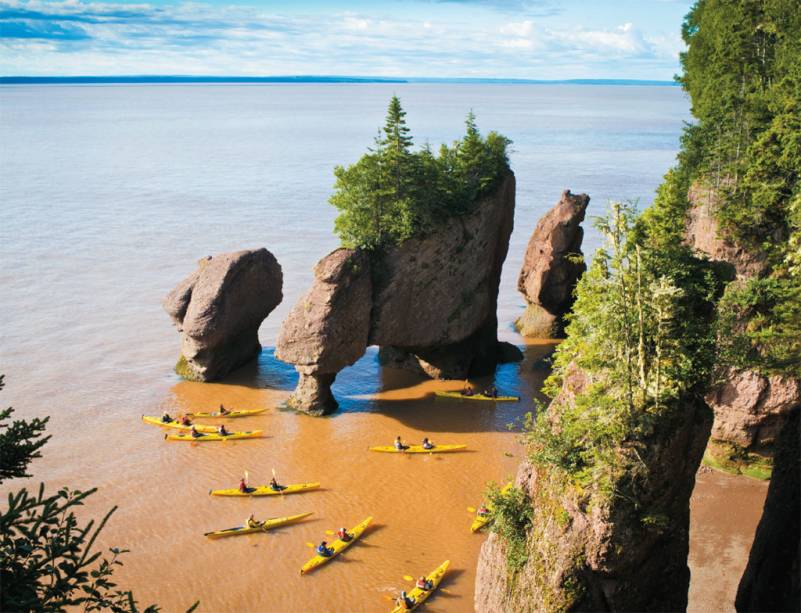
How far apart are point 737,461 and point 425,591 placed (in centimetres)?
1625

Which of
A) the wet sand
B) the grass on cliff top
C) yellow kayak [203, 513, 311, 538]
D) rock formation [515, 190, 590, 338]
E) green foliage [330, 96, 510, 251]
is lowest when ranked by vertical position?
yellow kayak [203, 513, 311, 538]

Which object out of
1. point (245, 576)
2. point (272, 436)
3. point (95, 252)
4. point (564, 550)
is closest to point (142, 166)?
point (95, 252)

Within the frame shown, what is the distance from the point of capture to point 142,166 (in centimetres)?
13650

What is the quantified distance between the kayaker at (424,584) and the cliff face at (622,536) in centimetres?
555

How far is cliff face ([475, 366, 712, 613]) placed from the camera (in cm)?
1988

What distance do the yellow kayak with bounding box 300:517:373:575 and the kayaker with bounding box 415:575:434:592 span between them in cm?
383

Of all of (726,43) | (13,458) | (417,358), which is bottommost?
(417,358)

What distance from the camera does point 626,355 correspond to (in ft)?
67.3

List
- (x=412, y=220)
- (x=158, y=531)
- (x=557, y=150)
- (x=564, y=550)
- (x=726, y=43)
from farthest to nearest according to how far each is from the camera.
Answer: (x=557, y=150) → (x=726, y=43) → (x=412, y=220) → (x=158, y=531) → (x=564, y=550)

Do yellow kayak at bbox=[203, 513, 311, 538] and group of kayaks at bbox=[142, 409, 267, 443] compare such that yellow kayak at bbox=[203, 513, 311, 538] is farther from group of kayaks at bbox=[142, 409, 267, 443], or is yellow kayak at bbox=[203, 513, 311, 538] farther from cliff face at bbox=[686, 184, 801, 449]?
cliff face at bbox=[686, 184, 801, 449]

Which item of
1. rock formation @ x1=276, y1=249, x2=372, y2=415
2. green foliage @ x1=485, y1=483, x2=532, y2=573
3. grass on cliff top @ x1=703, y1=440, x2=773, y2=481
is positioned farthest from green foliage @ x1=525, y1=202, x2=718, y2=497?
rock formation @ x1=276, y1=249, x2=372, y2=415

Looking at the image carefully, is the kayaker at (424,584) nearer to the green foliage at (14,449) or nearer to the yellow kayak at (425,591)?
the yellow kayak at (425,591)

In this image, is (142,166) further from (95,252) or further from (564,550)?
(564,550)

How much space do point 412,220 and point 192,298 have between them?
45.3 feet
